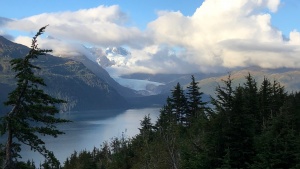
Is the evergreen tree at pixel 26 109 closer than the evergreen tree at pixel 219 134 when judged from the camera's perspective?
Yes

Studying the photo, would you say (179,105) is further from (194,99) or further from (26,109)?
(26,109)

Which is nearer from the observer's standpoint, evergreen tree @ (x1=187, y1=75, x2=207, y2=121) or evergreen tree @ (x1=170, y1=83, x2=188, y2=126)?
evergreen tree @ (x1=187, y1=75, x2=207, y2=121)

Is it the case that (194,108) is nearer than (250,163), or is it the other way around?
(250,163)

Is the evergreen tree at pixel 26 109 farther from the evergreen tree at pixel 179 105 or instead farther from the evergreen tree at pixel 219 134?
the evergreen tree at pixel 179 105

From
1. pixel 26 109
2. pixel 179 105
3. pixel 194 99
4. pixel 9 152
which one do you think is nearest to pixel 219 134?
pixel 26 109

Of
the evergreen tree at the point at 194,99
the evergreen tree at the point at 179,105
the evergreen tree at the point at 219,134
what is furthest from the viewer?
the evergreen tree at the point at 179,105

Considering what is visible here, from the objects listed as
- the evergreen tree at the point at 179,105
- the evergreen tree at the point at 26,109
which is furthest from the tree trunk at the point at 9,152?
the evergreen tree at the point at 179,105

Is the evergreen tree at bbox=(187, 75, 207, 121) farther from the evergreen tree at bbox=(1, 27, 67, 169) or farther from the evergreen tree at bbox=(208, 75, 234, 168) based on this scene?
the evergreen tree at bbox=(1, 27, 67, 169)

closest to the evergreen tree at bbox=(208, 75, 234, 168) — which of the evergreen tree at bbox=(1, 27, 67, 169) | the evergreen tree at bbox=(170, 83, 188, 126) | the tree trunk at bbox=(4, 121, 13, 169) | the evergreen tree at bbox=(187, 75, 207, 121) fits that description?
the evergreen tree at bbox=(1, 27, 67, 169)

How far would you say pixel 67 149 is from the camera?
7466 inches

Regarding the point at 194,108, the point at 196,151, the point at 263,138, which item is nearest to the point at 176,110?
the point at 194,108

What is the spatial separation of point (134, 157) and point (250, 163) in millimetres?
48356

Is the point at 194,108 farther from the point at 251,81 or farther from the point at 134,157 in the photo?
the point at 251,81

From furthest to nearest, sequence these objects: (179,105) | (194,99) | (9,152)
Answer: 1. (179,105)
2. (194,99)
3. (9,152)
